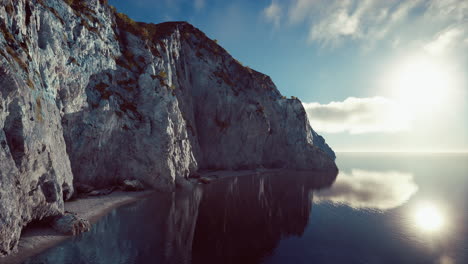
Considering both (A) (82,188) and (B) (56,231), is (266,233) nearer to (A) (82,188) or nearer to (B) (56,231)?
(B) (56,231)

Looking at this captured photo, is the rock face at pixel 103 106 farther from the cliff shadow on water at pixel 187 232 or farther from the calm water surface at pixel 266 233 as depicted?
the calm water surface at pixel 266 233

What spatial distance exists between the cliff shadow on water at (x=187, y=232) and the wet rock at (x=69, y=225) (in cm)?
95

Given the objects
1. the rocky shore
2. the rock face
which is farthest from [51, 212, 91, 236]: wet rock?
the rock face

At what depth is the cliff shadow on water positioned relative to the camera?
51.4ft

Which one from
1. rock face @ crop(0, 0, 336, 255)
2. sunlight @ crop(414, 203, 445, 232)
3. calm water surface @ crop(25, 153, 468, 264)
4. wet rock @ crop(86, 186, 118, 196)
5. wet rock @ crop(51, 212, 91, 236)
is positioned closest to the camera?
calm water surface @ crop(25, 153, 468, 264)

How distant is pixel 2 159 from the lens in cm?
1368

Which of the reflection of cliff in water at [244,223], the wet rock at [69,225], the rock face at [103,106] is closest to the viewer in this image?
the rock face at [103,106]

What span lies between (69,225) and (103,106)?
802 inches

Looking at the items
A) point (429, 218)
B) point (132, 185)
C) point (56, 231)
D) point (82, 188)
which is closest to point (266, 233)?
point (56, 231)

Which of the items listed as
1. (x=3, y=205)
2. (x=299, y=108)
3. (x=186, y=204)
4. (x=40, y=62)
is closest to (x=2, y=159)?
(x=3, y=205)

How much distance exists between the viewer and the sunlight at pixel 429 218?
2569cm

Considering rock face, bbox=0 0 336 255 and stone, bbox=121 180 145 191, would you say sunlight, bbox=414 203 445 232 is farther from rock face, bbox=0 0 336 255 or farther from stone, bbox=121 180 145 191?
stone, bbox=121 180 145 191

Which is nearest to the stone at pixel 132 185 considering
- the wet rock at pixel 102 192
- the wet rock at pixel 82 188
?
the wet rock at pixel 102 192

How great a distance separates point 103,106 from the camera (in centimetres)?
3347
